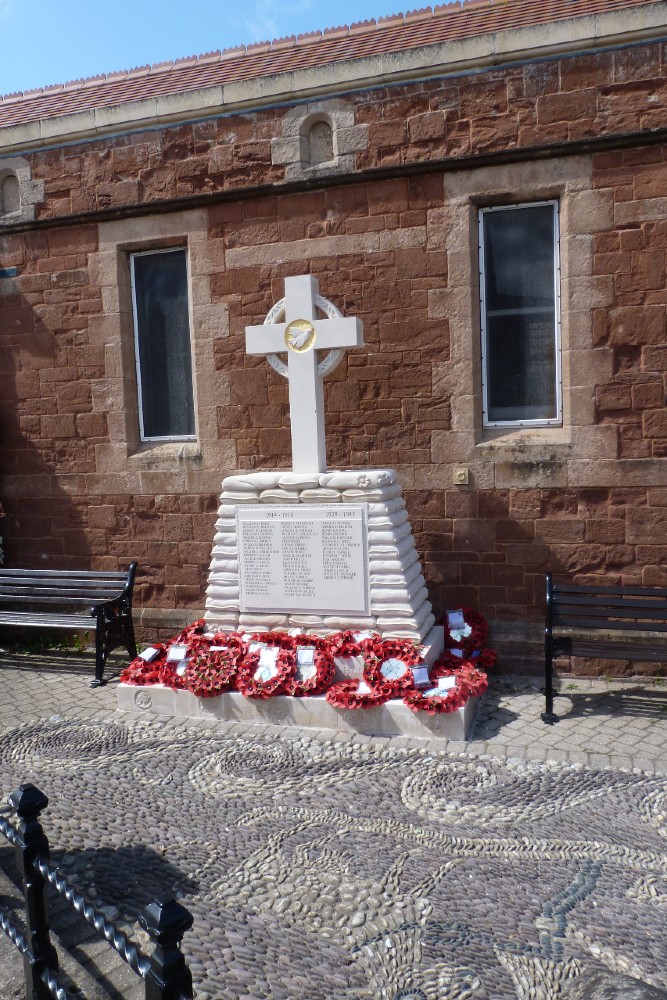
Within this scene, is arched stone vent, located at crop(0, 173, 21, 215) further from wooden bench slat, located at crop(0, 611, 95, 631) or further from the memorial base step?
the memorial base step

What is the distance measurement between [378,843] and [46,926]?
1748 millimetres

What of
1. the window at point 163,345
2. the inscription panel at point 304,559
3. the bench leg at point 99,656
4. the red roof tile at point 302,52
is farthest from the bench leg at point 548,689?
the red roof tile at point 302,52

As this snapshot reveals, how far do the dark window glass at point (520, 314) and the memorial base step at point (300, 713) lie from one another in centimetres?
254

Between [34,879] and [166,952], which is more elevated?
[166,952]

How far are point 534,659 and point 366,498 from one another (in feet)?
6.85

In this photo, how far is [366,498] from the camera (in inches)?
211

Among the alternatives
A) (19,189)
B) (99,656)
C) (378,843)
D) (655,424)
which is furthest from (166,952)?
(19,189)

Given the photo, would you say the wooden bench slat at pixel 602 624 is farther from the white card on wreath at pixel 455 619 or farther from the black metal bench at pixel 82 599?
the black metal bench at pixel 82 599

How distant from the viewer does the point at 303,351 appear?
5691 mm

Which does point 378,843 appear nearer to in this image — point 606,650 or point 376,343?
point 606,650

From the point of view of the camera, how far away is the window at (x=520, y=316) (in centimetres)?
630

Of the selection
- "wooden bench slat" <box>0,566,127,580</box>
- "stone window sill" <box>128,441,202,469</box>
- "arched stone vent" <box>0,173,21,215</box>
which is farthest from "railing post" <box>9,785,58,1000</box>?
"arched stone vent" <box>0,173,21,215</box>

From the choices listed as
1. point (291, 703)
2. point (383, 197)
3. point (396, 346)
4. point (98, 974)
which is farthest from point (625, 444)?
point (98, 974)

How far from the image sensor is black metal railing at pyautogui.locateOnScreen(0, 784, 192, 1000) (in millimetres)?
1608
